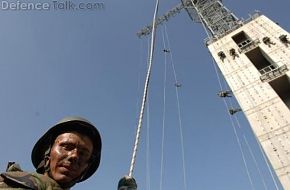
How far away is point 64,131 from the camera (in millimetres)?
3041

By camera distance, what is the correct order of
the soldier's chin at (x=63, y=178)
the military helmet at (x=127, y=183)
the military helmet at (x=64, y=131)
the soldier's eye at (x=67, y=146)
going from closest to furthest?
the soldier's chin at (x=63, y=178), the soldier's eye at (x=67, y=146), the military helmet at (x=64, y=131), the military helmet at (x=127, y=183)

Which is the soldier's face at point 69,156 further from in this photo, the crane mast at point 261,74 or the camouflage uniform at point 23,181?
the crane mast at point 261,74

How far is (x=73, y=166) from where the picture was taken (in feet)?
8.87

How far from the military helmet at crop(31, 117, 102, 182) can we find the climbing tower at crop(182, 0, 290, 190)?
38.1 feet

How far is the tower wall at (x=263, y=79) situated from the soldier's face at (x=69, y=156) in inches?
467

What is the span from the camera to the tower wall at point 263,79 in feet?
44.5

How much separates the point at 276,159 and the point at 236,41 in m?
11.4

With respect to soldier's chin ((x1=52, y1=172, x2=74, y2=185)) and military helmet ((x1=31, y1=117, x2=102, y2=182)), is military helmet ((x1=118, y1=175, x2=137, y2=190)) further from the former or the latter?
soldier's chin ((x1=52, y1=172, x2=74, y2=185))

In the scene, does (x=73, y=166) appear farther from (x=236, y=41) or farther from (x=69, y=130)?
(x=236, y=41)

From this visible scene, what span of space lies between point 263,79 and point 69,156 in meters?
16.0

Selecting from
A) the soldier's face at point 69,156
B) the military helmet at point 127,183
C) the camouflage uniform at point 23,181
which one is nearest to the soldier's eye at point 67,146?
the soldier's face at point 69,156

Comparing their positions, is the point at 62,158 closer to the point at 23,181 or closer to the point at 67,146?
the point at 67,146

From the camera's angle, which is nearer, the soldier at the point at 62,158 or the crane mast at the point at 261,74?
the soldier at the point at 62,158

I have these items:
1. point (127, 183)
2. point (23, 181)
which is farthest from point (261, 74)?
point (23, 181)
